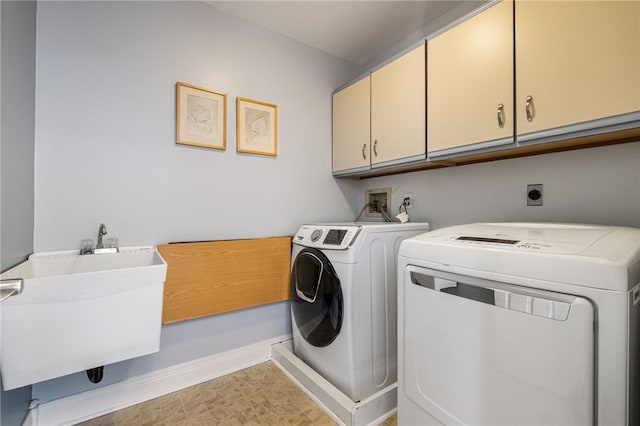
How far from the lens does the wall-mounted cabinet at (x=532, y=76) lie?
3.11 feet

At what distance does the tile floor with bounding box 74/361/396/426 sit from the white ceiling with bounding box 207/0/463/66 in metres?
2.43

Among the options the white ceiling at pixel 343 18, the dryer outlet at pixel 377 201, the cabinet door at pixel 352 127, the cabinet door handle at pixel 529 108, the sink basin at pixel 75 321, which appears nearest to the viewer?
the sink basin at pixel 75 321

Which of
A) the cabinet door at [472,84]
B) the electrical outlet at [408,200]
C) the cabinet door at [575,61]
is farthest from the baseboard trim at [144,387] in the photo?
the cabinet door at [575,61]

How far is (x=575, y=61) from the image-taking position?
1.03m

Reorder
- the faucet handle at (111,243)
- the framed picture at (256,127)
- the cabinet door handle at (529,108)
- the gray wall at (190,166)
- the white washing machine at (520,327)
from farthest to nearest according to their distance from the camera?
the framed picture at (256,127)
the faucet handle at (111,243)
the gray wall at (190,166)
the cabinet door handle at (529,108)
the white washing machine at (520,327)

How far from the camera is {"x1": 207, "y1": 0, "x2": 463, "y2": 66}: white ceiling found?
172 centimetres

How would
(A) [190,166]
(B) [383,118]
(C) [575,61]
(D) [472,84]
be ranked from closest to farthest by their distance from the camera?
(C) [575,61] → (D) [472,84] → (A) [190,166] → (B) [383,118]

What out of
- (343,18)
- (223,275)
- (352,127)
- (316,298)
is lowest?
(316,298)

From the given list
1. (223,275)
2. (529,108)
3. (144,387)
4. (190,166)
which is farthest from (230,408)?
(529,108)

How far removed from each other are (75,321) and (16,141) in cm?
77

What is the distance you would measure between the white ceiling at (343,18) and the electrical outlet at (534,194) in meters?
1.27

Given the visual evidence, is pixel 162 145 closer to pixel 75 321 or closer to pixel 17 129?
pixel 17 129

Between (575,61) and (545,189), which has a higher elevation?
(575,61)

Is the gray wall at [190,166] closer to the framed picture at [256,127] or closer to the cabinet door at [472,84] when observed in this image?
the framed picture at [256,127]
